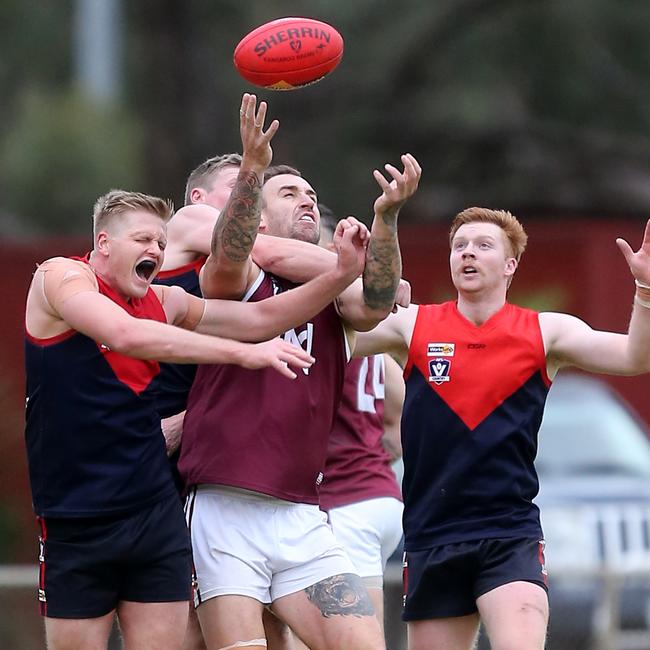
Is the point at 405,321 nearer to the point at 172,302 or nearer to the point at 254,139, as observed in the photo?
the point at 172,302

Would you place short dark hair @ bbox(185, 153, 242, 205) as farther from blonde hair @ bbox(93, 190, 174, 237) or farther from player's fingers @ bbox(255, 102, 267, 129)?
player's fingers @ bbox(255, 102, 267, 129)

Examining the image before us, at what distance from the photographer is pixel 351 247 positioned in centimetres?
616

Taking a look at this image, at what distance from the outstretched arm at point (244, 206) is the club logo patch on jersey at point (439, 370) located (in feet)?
3.36

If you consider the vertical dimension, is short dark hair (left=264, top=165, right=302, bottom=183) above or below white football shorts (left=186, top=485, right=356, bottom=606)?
above

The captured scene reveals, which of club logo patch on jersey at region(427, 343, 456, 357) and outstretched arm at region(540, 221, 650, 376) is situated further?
club logo patch on jersey at region(427, 343, 456, 357)

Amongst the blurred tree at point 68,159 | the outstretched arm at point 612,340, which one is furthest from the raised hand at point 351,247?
the blurred tree at point 68,159

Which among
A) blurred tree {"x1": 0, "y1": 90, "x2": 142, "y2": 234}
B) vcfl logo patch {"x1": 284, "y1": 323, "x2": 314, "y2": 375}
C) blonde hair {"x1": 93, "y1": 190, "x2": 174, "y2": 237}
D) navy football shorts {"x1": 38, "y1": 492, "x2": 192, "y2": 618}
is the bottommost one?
navy football shorts {"x1": 38, "y1": 492, "x2": 192, "y2": 618}

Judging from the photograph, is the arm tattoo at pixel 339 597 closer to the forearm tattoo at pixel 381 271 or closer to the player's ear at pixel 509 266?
the forearm tattoo at pixel 381 271

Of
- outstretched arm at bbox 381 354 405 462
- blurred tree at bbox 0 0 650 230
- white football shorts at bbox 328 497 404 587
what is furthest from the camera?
blurred tree at bbox 0 0 650 230

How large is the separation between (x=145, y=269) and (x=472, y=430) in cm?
159

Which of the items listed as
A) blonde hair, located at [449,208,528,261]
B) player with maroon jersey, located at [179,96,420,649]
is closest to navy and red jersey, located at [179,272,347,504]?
player with maroon jersey, located at [179,96,420,649]

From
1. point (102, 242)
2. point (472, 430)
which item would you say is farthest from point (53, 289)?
point (472, 430)

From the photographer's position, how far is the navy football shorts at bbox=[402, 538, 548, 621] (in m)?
6.49

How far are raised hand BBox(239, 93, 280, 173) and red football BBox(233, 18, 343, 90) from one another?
820 mm
